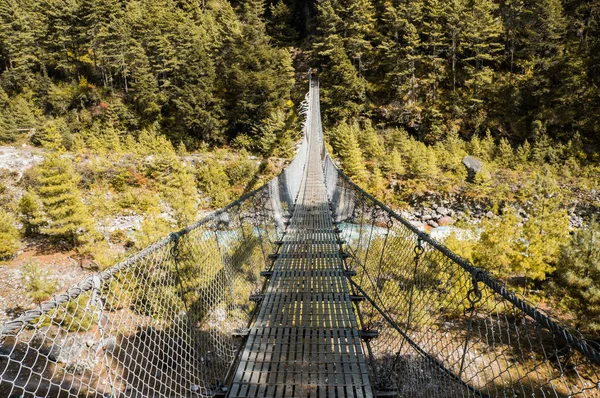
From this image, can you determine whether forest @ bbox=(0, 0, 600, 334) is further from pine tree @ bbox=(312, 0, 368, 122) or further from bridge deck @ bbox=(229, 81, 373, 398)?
bridge deck @ bbox=(229, 81, 373, 398)

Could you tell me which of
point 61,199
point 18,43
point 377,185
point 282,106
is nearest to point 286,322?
point 61,199

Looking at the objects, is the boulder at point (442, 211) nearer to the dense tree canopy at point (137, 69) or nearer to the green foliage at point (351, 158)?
the green foliage at point (351, 158)

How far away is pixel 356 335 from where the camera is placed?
6.49ft

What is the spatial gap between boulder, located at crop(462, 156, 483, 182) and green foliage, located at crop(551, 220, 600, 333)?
824 centimetres

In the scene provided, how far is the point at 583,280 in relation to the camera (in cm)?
572

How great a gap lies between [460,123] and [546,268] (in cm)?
1241

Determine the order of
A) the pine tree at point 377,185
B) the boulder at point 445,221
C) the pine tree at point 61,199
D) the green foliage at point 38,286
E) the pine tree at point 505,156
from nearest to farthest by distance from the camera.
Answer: the green foliage at point 38,286 < the pine tree at point 61,199 < the boulder at point 445,221 < the pine tree at point 377,185 < the pine tree at point 505,156

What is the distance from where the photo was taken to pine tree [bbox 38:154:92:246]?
936cm

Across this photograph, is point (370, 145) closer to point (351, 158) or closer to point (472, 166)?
point (351, 158)

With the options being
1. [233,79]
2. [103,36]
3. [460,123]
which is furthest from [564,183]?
[103,36]

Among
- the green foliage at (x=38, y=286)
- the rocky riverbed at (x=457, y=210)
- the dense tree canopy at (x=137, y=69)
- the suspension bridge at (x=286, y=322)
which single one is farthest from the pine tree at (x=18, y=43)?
the suspension bridge at (x=286, y=322)

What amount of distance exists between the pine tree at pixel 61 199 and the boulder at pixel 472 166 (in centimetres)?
1515

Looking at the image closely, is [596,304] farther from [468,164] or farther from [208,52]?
[208,52]

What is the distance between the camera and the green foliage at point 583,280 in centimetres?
564
